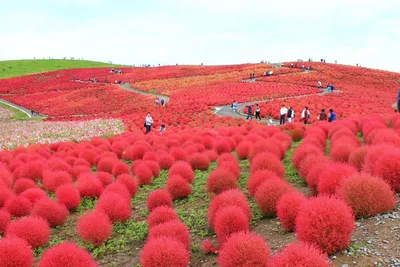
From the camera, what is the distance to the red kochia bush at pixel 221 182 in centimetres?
983

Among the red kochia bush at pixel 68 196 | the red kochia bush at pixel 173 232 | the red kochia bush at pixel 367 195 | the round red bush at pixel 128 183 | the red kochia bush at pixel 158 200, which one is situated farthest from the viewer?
the round red bush at pixel 128 183

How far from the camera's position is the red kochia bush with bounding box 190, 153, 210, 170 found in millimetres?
13180

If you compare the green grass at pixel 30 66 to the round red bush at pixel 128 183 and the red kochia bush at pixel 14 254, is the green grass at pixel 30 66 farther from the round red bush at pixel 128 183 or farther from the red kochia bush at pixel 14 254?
the red kochia bush at pixel 14 254

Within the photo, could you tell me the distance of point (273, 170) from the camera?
10000mm

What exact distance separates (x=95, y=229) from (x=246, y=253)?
396 cm

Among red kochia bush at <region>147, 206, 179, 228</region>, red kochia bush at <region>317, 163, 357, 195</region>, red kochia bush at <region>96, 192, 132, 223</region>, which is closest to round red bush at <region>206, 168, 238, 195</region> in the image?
red kochia bush at <region>147, 206, 179, 228</region>

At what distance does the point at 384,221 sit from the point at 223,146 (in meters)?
9.27

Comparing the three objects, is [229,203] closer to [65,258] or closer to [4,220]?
[65,258]

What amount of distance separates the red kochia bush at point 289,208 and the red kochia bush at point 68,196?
6022mm

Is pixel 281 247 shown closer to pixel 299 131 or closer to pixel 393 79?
pixel 299 131

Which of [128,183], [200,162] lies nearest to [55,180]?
[128,183]

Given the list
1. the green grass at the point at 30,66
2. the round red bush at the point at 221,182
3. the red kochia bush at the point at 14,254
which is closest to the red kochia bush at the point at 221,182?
the round red bush at the point at 221,182

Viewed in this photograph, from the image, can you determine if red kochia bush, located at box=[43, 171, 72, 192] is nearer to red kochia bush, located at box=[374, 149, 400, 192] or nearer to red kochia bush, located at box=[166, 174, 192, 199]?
red kochia bush, located at box=[166, 174, 192, 199]

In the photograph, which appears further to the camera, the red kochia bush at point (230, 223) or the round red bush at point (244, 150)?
the round red bush at point (244, 150)
